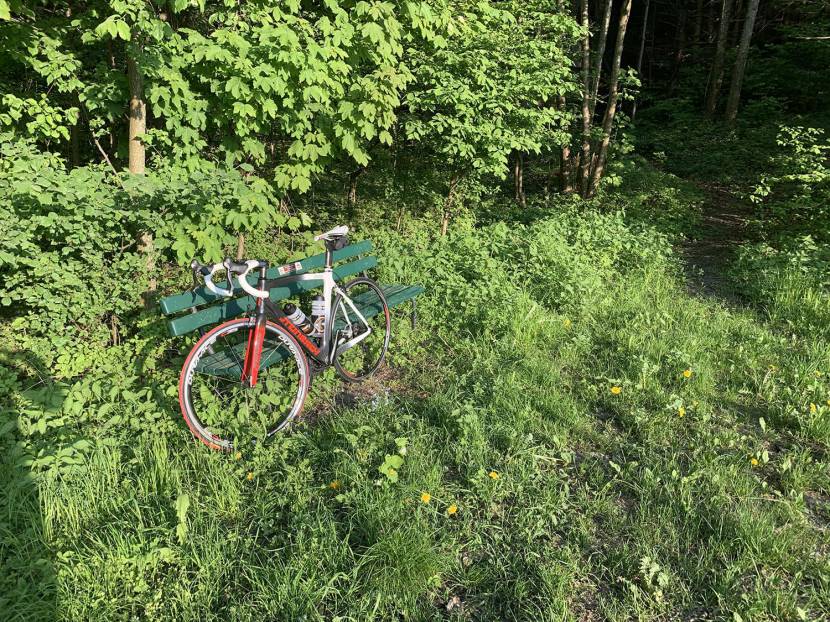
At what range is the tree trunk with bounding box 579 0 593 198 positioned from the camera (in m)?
8.85

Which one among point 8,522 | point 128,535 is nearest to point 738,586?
point 128,535

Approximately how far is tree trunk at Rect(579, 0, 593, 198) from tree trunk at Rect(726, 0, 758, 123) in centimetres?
769

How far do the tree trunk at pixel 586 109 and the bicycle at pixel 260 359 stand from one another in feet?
22.5

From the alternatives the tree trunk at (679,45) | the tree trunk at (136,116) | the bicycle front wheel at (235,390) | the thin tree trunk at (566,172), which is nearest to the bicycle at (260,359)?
the bicycle front wheel at (235,390)

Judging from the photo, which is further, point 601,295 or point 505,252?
point 505,252

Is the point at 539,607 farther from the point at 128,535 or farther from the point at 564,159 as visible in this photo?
the point at 564,159

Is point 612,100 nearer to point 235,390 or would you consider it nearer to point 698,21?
point 235,390

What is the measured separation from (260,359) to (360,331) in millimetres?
1029

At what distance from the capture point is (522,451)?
119 inches

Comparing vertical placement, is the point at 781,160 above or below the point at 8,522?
above

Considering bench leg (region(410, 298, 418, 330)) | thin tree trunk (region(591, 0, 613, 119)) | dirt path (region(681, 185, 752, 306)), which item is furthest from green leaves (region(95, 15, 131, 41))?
thin tree trunk (region(591, 0, 613, 119))

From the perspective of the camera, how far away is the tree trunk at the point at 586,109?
8852 mm

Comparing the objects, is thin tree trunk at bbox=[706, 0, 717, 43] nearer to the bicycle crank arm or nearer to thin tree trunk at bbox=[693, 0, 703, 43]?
thin tree trunk at bbox=[693, 0, 703, 43]

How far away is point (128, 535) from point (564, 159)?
1020 centimetres
